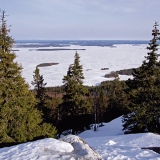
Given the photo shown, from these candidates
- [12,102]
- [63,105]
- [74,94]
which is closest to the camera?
[12,102]

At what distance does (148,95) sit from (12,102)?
1122 centimetres

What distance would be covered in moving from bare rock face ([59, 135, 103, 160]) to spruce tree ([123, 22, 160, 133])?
9.68 metres

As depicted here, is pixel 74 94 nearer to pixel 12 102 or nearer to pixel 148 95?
pixel 148 95

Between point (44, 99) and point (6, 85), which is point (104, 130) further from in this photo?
point (6, 85)

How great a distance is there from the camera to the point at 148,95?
61.7ft

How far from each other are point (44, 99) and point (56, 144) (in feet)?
57.4

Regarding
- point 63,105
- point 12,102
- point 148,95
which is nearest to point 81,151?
point 12,102

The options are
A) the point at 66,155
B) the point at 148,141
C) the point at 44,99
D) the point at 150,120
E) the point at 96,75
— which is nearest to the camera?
the point at 66,155

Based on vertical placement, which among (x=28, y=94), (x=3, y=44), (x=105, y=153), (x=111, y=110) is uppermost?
(x=3, y=44)

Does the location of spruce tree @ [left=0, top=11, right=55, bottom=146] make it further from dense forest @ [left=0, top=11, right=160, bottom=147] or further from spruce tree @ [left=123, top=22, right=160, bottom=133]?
spruce tree @ [left=123, top=22, right=160, bottom=133]

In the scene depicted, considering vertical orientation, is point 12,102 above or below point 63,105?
above

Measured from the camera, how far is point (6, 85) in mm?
12172

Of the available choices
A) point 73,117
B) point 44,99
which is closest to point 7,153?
point 73,117

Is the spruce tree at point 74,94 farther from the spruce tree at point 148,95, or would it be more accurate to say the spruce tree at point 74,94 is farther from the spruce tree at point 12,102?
the spruce tree at point 12,102
